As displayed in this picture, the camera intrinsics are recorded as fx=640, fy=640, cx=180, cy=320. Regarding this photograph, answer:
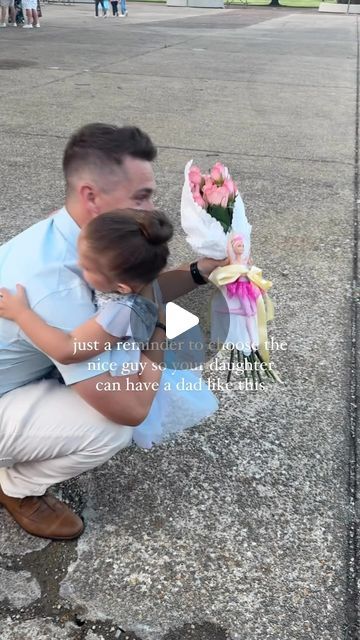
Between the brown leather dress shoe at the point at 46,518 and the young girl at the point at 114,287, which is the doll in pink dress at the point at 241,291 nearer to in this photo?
the young girl at the point at 114,287

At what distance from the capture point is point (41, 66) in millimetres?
10281

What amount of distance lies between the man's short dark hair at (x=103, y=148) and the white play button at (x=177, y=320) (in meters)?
0.49

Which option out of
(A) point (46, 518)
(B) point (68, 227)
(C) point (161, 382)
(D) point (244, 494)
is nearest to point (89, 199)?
(B) point (68, 227)

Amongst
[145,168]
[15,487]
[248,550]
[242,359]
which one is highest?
[145,168]

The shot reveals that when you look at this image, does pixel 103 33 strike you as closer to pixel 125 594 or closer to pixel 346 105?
pixel 346 105

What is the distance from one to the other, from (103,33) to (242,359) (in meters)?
16.3

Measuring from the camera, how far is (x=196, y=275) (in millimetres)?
2014

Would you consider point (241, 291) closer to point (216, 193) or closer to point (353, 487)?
point (216, 193)

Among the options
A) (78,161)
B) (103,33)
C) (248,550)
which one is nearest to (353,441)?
(248,550)

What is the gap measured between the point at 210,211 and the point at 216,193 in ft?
0.18

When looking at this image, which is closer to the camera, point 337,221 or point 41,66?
point 337,221

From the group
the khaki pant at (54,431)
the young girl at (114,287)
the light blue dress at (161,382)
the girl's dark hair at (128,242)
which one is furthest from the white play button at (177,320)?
the girl's dark hair at (128,242)

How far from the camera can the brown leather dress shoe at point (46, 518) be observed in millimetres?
1848

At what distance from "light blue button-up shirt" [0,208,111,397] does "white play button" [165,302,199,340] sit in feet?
1.29
